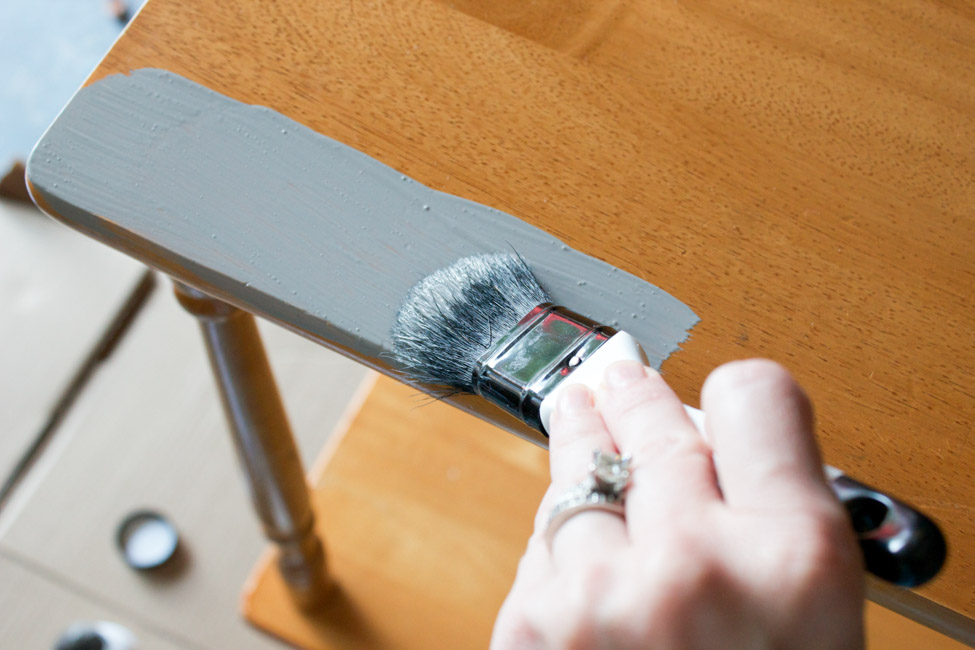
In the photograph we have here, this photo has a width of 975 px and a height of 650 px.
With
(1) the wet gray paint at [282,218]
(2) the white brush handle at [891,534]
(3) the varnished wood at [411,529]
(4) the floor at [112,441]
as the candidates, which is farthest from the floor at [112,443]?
(2) the white brush handle at [891,534]

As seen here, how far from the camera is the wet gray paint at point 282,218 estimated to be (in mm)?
418

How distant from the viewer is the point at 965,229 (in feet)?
1.47

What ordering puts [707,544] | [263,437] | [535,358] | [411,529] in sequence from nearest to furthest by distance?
[707,544] → [535,358] → [263,437] → [411,529]

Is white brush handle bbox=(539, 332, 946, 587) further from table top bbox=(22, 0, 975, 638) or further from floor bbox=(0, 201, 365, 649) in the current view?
floor bbox=(0, 201, 365, 649)

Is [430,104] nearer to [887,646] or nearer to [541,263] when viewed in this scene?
[541,263]

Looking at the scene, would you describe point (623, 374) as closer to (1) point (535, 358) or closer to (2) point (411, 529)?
(1) point (535, 358)

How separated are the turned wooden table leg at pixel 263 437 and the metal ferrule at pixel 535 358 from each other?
220mm

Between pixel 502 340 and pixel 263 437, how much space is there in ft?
1.18

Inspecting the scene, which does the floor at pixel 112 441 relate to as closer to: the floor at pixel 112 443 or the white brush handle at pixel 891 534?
the floor at pixel 112 443

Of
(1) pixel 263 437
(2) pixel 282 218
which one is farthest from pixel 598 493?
(1) pixel 263 437

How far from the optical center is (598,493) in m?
0.32

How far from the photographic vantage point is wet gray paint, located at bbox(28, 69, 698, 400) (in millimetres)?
418

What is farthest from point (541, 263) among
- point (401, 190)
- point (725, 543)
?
point (725, 543)

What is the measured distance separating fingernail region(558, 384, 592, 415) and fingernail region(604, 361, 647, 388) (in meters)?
0.01
